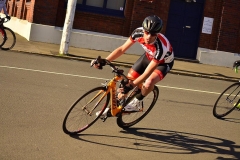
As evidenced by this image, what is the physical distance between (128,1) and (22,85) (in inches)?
503

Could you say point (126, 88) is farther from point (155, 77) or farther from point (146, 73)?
point (155, 77)

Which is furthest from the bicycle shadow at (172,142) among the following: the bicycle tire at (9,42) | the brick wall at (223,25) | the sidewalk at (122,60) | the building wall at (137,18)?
the brick wall at (223,25)

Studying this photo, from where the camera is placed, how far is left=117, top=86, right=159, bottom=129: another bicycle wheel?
7641mm

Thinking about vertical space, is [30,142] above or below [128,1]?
below

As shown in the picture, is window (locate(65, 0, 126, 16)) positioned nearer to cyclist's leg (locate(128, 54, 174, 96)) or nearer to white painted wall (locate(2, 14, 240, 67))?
white painted wall (locate(2, 14, 240, 67))

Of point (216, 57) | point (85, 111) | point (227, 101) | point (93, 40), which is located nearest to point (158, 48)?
point (85, 111)

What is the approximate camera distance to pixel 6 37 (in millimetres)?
14953

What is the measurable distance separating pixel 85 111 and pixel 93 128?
0.72 metres

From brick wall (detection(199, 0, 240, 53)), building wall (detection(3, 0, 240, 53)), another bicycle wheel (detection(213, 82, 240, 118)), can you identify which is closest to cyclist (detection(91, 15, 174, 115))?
another bicycle wheel (detection(213, 82, 240, 118))

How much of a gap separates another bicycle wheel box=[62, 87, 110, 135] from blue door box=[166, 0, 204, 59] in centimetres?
1604

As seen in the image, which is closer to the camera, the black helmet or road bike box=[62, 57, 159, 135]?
the black helmet

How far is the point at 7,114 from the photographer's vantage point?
7289 millimetres

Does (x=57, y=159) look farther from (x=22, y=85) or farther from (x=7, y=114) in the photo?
(x=22, y=85)

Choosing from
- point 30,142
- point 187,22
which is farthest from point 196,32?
point 30,142
